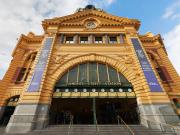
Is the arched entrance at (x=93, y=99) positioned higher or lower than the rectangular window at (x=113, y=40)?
lower

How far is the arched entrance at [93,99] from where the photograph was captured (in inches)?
669

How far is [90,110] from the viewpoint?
20594 millimetres

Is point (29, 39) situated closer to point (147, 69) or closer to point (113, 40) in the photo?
point (113, 40)

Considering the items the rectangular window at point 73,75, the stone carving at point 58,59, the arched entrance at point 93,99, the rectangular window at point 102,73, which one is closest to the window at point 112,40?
the arched entrance at point 93,99

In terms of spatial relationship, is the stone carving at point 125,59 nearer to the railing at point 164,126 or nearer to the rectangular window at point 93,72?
the rectangular window at point 93,72

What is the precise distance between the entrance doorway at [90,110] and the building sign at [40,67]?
4014 mm

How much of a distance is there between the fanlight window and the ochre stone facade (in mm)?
680

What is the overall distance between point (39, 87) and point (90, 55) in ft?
28.6

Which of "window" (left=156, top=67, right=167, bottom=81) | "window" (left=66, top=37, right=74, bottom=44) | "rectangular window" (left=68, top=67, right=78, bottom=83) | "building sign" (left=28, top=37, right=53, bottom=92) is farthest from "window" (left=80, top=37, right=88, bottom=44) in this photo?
"window" (left=156, top=67, right=167, bottom=81)

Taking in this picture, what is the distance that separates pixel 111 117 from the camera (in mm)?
19000

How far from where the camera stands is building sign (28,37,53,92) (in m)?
16.1

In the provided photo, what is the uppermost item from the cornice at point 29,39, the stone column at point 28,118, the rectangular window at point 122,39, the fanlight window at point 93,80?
the cornice at point 29,39

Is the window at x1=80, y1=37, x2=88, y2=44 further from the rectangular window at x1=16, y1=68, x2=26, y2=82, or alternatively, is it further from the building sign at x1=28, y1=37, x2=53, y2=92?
the rectangular window at x1=16, y1=68, x2=26, y2=82

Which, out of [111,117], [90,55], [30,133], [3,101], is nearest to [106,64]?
[90,55]
